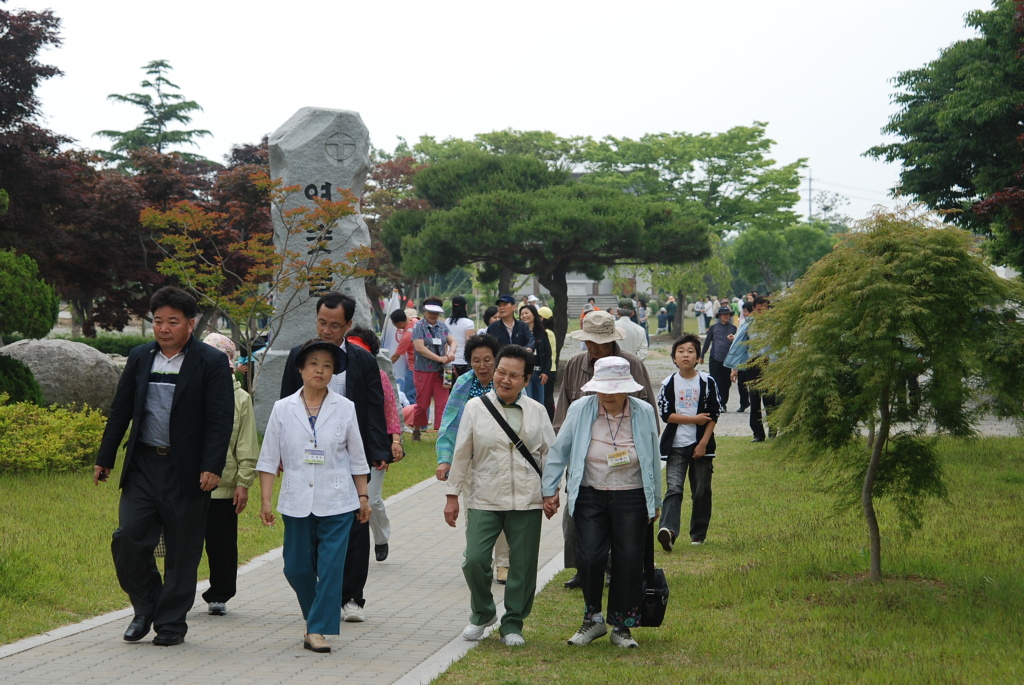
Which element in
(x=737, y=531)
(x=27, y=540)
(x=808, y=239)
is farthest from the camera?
(x=808, y=239)

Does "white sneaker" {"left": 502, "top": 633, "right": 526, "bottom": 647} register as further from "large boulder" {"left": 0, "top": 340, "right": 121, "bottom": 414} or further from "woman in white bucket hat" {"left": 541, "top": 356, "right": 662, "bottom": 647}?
"large boulder" {"left": 0, "top": 340, "right": 121, "bottom": 414}

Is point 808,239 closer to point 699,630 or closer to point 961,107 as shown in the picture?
point 961,107

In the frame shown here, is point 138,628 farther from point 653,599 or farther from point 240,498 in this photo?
point 653,599

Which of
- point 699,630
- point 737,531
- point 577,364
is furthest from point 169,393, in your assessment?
point 737,531

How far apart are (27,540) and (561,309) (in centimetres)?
2179

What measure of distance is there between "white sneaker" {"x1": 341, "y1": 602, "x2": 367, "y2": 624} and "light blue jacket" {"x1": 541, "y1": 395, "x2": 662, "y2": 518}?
4.94ft

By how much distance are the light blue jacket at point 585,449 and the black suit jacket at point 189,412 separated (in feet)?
5.98

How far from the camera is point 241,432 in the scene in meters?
7.01

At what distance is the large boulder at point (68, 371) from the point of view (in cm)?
1443

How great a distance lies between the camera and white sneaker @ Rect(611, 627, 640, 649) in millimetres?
6266

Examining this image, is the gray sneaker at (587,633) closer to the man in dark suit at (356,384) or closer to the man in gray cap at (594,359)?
the man in gray cap at (594,359)

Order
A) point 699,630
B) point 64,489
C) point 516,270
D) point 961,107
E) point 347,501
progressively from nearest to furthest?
point 347,501 → point 699,630 → point 64,489 → point 961,107 → point 516,270

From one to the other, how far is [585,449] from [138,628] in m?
2.65

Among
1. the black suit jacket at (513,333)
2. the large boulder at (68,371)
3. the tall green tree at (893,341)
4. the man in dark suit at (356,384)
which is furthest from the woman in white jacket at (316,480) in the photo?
the large boulder at (68,371)
